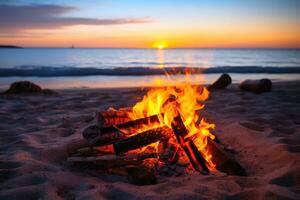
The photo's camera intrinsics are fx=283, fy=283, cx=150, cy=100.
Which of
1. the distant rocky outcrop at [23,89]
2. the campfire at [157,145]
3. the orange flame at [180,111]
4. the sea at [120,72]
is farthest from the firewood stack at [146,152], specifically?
the sea at [120,72]

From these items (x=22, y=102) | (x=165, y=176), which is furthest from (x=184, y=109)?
(x=22, y=102)

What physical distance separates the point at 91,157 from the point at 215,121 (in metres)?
3.15

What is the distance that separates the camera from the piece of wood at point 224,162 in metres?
3.52

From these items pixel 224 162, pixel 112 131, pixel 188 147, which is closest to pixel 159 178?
pixel 188 147

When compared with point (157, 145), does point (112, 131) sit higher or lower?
higher

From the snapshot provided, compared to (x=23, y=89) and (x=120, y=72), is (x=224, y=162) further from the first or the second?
(x=120, y=72)

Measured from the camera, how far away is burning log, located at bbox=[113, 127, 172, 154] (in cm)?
361

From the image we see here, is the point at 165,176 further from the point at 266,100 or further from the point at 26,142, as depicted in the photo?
the point at 266,100

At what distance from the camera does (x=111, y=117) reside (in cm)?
430

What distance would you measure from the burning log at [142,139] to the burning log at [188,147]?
125 millimetres

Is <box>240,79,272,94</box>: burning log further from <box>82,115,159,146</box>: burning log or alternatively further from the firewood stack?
<box>82,115,159,146</box>: burning log

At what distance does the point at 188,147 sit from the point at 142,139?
63 centimetres

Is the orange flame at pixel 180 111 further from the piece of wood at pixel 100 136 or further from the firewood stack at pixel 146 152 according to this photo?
the piece of wood at pixel 100 136

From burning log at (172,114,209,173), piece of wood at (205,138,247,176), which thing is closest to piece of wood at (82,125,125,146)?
burning log at (172,114,209,173)
